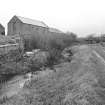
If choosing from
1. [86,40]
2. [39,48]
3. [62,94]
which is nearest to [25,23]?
[39,48]

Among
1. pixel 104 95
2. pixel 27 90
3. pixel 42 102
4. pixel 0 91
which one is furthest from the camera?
pixel 0 91

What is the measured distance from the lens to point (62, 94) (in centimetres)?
796

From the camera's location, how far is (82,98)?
6457 millimetres

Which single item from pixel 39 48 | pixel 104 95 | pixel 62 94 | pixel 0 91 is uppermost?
pixel 39 48

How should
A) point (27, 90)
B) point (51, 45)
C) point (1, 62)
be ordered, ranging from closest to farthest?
point (27, 90) < point (1, 62) < point (51, 45)

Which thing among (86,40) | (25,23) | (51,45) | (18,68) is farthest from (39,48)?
(86,40)

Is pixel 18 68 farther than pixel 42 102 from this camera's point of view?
Yes

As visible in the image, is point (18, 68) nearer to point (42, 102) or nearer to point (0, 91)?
point (0, 91)

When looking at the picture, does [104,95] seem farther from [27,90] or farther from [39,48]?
[39,48]

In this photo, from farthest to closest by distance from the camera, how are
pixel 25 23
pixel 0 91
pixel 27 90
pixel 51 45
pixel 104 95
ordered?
pixel 25 23 < pixel 51 45 < pixel 0 91 < pixel 27 90 < pixel 104 95

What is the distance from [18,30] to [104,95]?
29.9 meters

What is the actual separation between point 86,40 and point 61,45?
10.9 meters

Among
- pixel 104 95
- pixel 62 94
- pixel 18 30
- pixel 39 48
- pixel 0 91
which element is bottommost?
pixel 0 91

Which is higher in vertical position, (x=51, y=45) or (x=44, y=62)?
(x=51, y=45)
